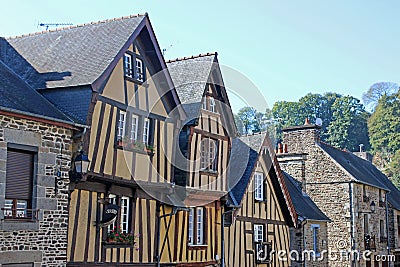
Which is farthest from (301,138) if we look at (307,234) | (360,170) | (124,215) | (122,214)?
(122,214)

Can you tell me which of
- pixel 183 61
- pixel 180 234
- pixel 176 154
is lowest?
pixel 180 234

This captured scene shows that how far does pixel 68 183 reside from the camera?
12.3m

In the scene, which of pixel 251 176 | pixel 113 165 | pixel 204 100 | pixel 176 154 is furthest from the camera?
pixel 251 176

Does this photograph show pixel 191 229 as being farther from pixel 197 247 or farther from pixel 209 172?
pixel 209 172

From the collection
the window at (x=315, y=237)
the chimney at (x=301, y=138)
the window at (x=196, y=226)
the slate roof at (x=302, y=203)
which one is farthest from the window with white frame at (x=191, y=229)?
the chimney at (x=301, y=138)

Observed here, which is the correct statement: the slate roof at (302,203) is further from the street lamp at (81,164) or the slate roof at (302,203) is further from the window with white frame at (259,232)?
the street lamp at (81,164)

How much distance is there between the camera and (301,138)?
2730 cm

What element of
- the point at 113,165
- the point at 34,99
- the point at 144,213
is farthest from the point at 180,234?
the point at 34,99

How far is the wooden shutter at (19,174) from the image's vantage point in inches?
444

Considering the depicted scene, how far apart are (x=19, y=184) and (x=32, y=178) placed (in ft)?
0.96

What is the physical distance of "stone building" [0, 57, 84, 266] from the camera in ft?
36.4

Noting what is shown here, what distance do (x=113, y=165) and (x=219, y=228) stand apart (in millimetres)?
5108

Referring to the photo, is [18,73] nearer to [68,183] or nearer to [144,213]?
[68,183]

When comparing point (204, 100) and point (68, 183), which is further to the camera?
point (204, 100)
